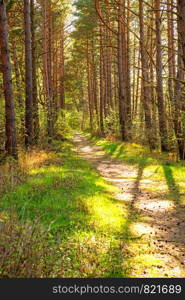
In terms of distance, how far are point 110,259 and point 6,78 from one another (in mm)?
7955

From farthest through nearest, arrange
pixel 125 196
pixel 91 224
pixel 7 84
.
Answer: pixel 7 84 → pixel 125 196 → pixel 91 224

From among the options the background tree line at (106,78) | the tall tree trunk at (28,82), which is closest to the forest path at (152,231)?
the background tree line at (106,78)

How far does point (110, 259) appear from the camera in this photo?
14.7 feet

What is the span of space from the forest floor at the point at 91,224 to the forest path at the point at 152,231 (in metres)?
0.01

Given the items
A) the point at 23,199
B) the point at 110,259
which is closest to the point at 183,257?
the point at 110,259

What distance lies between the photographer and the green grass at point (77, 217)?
425 cm

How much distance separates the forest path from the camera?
4.45 m

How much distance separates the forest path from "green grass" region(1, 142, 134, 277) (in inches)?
8.6

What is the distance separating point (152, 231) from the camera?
19.6ft

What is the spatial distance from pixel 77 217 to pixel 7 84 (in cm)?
646

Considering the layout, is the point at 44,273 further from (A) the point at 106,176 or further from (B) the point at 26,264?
(A) the point at 106,176

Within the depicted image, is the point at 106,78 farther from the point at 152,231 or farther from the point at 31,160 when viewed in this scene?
the point at 152,231

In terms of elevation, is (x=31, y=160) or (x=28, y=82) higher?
(x=28, y=82)

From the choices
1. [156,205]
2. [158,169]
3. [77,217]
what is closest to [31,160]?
[158,169]
